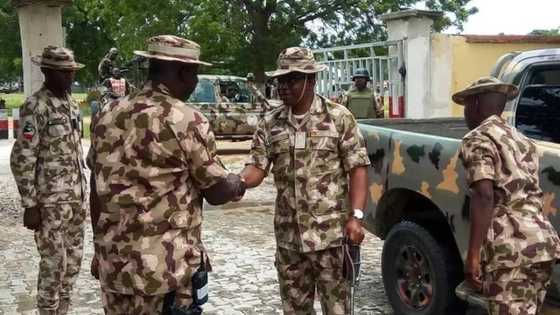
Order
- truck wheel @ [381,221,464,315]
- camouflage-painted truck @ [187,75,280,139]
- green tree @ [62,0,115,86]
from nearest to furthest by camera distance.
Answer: truck wheel @ [381,221,464,315]
camouflage-painted truck @ [187,75,280,139]
green tree @ [62,0,115,86]

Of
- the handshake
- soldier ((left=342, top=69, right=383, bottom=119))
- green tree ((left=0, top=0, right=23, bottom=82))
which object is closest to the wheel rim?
the handshake

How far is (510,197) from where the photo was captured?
2.88m

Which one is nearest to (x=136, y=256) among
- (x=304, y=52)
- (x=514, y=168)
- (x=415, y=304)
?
(x=304, y=52)

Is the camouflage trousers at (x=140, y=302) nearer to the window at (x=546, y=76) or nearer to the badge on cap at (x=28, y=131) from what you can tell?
the badge on cap at (x=28, y=131)

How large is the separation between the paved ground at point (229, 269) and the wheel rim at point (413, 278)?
1.41 ft

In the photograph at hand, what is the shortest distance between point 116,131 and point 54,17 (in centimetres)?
698

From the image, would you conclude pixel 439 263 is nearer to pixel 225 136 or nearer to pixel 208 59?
pixel 225 136

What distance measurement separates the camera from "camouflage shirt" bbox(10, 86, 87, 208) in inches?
159

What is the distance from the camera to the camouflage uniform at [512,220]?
2.86 meters

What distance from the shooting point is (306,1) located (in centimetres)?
2056

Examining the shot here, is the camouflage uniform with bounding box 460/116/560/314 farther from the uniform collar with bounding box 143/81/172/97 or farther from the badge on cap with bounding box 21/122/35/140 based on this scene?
the badge on cap with bounding box 21/122/35/140

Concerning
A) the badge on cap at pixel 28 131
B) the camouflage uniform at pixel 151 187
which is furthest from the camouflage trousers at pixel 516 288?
the badge on cap at pixel 28 131

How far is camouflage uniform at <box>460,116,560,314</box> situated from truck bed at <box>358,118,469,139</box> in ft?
6.01

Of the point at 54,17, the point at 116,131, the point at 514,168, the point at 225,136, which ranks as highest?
the point at 54,17
